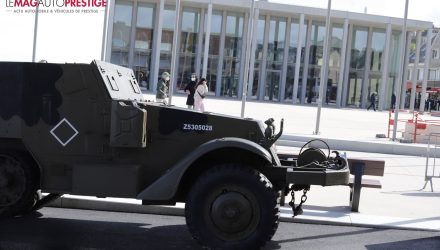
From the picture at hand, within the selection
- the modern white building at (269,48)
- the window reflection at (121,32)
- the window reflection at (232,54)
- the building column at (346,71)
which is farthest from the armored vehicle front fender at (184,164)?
the building column at (346,71)

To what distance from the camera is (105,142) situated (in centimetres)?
570

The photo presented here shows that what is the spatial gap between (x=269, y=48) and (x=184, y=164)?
145 ft

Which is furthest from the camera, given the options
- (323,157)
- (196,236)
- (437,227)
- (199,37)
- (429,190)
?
(199,37)

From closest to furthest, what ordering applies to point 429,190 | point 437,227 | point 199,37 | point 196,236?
point 196,236
point 437,227
point 429,190
point 199,37

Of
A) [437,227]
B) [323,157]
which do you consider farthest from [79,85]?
[437,227]

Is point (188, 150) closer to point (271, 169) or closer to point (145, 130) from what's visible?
point (145, 130)

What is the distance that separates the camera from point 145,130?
220 inches

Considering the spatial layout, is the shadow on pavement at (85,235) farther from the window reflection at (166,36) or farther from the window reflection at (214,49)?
the window reflection at (214,49)

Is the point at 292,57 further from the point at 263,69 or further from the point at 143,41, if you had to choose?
the point at 143,41

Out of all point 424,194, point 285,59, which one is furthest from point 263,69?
point 424,194

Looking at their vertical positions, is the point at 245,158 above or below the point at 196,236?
above

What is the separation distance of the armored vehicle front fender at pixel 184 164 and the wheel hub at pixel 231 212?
416mm

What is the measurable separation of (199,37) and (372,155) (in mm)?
32710

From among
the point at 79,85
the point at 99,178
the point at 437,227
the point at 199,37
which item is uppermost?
the point at 199,37
